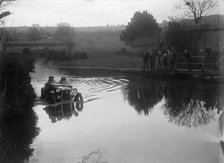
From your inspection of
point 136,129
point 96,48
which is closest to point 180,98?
point 136,129

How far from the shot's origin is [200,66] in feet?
108

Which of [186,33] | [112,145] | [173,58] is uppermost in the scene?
[186,33]

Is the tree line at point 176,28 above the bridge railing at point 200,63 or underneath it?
above

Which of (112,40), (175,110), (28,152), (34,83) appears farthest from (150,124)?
(112,40)

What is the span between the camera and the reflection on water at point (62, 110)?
60.1 ft

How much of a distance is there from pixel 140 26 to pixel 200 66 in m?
30.8

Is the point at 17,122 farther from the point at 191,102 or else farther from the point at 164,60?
the point at 164,60

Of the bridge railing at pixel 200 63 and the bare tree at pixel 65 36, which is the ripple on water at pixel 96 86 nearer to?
the bridge railing at pixel 200 63

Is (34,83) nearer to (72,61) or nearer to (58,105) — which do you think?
(58,105)

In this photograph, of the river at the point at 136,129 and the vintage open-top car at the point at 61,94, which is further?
the vintage open-top car at the point at 61,94

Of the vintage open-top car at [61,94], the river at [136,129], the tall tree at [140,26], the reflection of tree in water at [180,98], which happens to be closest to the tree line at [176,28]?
the tall tree at [140,26]

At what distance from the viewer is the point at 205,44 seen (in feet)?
132

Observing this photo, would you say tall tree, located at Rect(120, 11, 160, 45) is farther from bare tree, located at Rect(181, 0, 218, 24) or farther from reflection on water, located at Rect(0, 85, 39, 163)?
reflection on water, located at Rect(0, 85, 39, 163)

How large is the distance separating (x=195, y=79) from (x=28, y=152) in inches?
868
